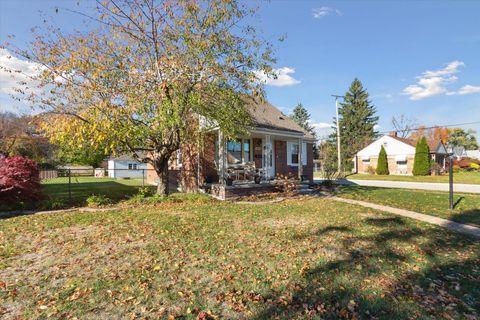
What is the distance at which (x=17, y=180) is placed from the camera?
9008 millimetres

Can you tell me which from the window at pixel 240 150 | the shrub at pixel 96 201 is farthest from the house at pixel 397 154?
the shrub at pixel 96 201

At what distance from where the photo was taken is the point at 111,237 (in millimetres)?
5930

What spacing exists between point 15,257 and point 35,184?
5.85m

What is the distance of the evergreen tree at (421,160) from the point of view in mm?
29719

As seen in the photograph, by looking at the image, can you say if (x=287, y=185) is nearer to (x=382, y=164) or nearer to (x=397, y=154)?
(x=382, y=164)

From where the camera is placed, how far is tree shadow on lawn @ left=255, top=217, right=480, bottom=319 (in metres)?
3.27

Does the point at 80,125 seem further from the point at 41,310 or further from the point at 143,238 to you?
the point at 41,310

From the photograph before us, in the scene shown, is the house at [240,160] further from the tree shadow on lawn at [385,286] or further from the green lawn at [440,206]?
the tree shadow on lawn at [385,286]

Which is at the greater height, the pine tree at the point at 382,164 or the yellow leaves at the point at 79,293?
the pine tree at the point at 382,164

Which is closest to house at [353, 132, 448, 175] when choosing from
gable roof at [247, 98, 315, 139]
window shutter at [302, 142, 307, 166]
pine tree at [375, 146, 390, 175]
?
pine tree at [375, 146, 390, 175]

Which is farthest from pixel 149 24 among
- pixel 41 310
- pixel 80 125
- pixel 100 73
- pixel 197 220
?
pixel 41 310

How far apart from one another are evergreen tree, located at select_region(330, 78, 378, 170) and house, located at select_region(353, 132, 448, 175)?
10470 millimetres

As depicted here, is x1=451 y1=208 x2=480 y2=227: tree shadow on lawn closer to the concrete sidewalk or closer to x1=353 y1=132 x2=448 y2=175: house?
the concrete sidewalk

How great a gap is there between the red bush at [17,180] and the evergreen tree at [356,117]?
1798 inches
